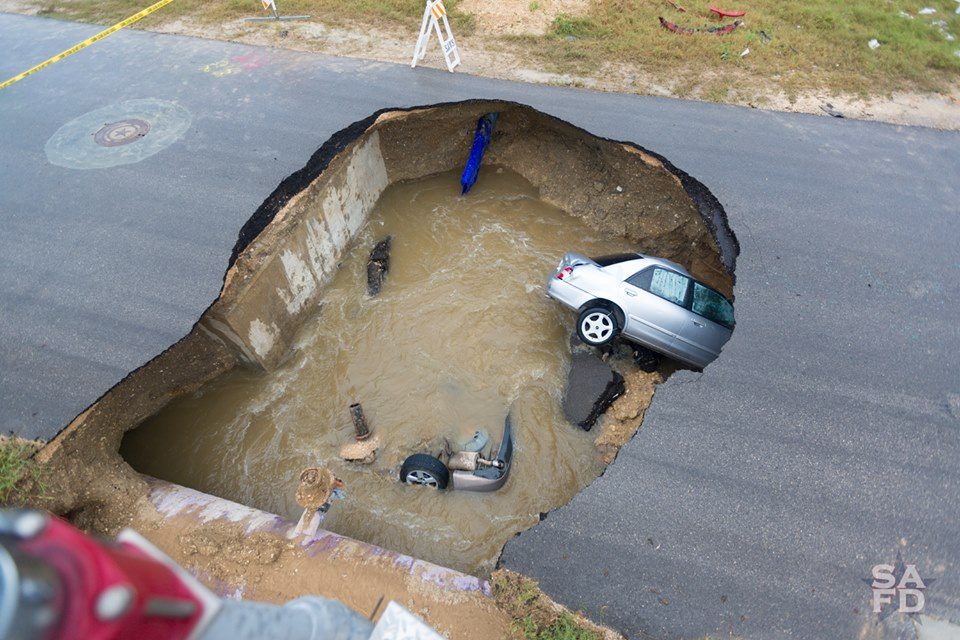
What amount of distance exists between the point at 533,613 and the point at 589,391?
11.8 ft

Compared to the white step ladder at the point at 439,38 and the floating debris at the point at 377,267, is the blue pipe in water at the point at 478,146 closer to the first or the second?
the white step ladder at the point at 439,38

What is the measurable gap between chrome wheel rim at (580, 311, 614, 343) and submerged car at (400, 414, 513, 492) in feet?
8.01

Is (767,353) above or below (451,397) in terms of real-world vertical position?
above

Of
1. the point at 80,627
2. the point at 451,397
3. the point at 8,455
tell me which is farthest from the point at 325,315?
the point at 80,627

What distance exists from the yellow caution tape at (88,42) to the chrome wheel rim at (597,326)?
12.9 m

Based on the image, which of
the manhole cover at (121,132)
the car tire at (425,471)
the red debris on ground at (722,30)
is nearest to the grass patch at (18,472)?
the car tire at (425,471)

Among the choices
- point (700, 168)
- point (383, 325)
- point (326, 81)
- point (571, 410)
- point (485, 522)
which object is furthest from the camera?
point (326, 81)

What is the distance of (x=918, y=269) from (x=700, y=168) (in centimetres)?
332

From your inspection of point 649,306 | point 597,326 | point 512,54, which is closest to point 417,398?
point 597,326

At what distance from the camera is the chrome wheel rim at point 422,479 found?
6.94m

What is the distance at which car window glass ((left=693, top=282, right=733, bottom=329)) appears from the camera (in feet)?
25.6

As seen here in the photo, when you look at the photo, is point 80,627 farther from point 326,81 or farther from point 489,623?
point 326,81

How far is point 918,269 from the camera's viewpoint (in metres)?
7.18

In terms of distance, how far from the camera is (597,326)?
8203mm
